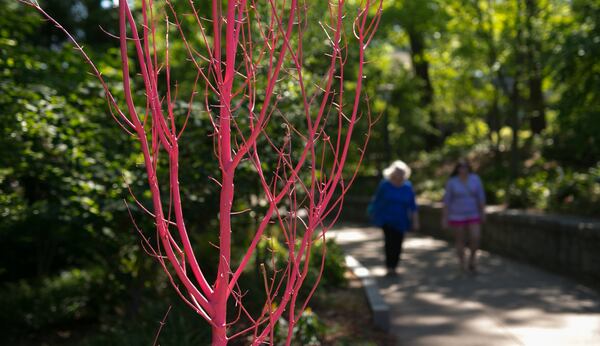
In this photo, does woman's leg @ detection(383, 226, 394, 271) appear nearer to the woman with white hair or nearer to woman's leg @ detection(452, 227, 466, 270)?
the woman with white hair

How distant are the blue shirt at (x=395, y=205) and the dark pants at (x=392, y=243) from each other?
0.09 m

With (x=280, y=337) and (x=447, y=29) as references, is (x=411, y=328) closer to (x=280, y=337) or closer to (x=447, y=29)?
(x=280, y=337)

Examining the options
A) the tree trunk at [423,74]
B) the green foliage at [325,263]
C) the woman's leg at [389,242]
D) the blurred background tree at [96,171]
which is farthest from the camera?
the tree trunk at [423,74]

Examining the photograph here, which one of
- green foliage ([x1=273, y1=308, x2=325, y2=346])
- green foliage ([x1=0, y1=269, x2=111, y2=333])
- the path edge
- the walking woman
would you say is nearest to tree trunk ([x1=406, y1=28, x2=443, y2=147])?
the walking woman

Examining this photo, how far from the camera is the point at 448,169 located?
2369 cm

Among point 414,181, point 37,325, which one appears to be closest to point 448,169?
point 414,181

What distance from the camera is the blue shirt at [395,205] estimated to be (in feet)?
31.7

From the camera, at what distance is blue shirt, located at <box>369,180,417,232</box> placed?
9672mm

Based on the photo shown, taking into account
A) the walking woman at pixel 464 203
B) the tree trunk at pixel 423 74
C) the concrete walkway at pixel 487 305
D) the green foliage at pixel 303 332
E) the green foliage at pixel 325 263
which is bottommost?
the concrete walkway at pixel 487 305

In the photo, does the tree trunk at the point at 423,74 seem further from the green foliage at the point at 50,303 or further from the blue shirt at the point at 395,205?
the green foliage at the point at 50,303

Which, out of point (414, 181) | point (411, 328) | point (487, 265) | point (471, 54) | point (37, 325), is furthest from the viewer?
point (414, 181)

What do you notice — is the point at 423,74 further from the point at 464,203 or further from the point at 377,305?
the point at 377,305

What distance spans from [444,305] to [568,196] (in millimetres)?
5210

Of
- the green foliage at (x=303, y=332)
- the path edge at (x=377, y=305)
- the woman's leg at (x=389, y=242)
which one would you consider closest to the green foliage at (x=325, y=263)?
the path edge at (x=377, y=305)
